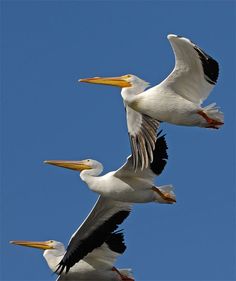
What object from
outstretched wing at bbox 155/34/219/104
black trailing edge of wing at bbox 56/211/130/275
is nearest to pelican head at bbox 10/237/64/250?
black trailing edge of wing at bbox 56/211/130/275

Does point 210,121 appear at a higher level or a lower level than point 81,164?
higher

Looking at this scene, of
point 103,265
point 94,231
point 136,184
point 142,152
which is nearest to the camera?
point 142,152

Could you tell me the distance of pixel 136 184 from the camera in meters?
19.7

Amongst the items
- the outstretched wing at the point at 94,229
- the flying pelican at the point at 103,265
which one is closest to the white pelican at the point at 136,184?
the outstretched wing at the point at 94,229

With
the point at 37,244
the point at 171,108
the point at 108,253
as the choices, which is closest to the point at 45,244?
the point at 37,244

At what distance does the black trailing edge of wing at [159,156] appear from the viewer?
19812mm

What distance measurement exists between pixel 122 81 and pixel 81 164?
5.51 ft

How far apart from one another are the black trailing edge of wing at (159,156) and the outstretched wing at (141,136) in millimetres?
303

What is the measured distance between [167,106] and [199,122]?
0.52 metres

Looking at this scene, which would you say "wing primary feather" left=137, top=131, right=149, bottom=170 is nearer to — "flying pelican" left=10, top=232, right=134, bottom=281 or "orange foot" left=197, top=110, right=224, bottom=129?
"orange foot" left=197, top=110, right=224, bottom=129

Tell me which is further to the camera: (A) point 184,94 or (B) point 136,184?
(B) point 136,184

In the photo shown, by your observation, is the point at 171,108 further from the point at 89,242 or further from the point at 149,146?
the point at 89,242

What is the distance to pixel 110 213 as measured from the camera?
68.3ft

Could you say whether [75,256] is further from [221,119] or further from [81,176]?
[221,119]
